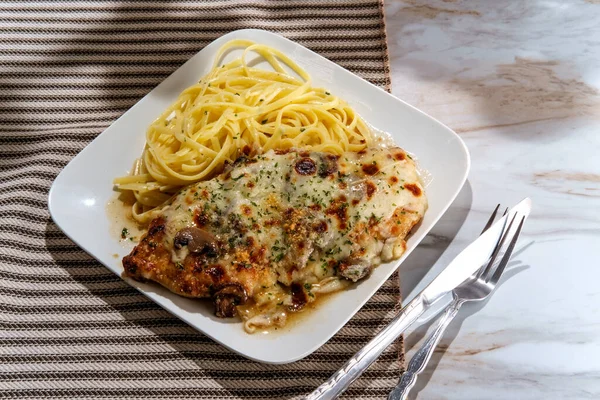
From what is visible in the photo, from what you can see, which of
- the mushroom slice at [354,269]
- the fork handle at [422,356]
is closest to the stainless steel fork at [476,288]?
the fork handle at [422,356]

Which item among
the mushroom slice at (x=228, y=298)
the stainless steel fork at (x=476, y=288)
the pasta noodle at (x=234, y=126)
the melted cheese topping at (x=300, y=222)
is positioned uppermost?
the pasta noodle at (x=234, y=126)

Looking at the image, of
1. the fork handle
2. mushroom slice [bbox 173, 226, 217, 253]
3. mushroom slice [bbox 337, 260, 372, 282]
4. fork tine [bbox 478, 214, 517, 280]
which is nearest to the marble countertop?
the fork handle

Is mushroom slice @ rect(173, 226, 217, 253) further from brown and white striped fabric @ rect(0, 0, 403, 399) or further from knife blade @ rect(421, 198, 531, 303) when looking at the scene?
knife blade @ rect(421, 198, 531, 303)

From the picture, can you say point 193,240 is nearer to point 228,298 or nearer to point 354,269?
point 228,298

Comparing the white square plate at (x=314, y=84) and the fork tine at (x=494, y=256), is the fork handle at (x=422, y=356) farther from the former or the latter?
the white square plate at (x=314, y=84)

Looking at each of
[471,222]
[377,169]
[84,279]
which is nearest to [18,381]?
[84,279]

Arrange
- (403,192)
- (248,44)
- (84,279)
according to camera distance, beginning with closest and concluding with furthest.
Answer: (403,192), (84,279), (248,44)

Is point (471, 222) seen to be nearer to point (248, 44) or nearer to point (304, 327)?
point (304, 327)
